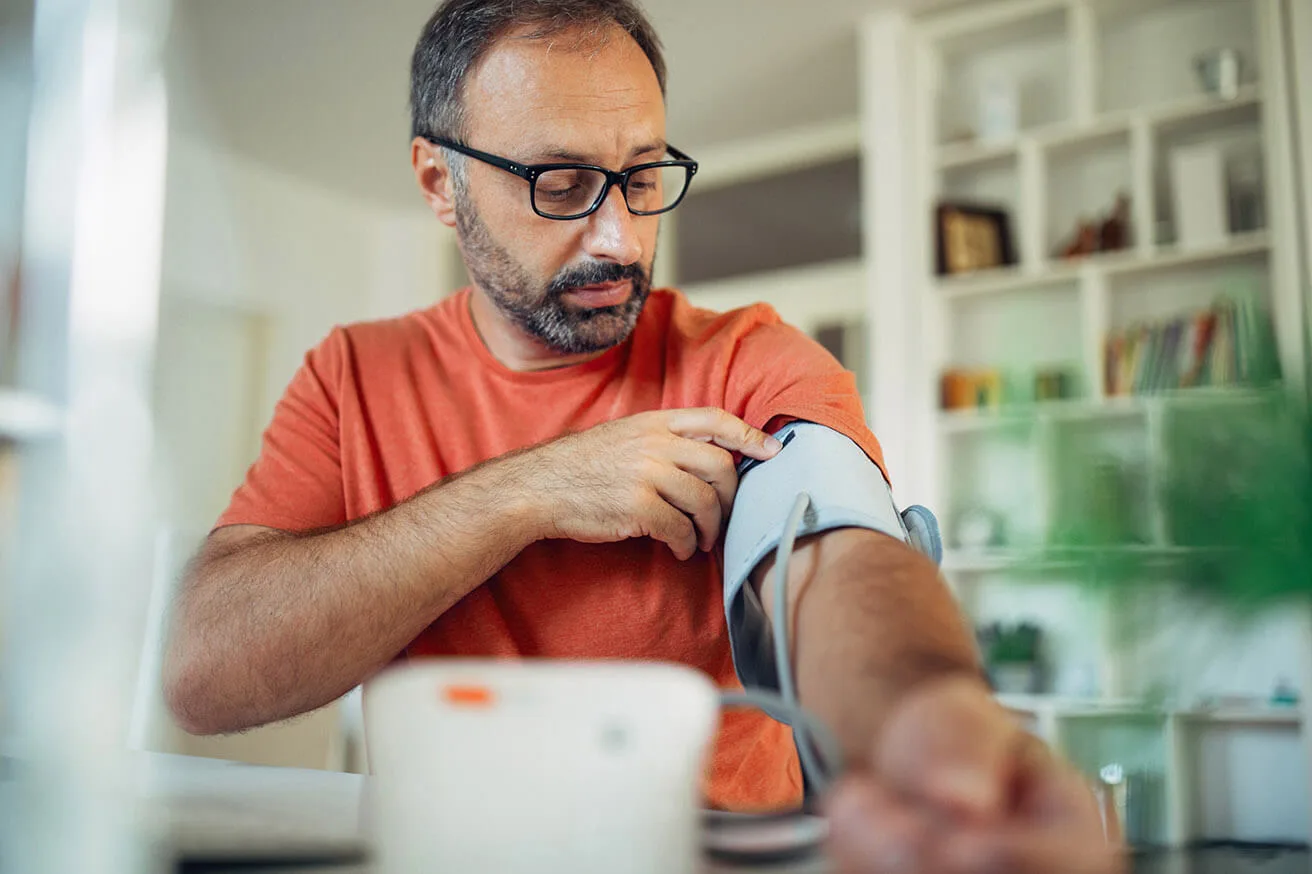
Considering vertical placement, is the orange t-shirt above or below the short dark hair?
below

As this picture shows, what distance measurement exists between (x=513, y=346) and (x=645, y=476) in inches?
16.9

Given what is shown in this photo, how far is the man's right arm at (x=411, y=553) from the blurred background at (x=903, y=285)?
13 centimetres

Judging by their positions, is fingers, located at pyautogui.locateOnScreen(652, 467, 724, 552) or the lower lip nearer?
fingers, located at pyautogui.locateOnScreen(652, 467, 724, 552)

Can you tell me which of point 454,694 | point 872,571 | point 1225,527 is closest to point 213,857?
point 454,694

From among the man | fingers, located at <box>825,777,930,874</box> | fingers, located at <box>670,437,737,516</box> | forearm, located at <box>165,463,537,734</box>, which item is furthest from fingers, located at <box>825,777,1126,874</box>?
forearm, located at <box>165,463,537,734</box>

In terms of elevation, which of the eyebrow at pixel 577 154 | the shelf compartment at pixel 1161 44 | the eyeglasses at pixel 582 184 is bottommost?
the eyeglasses at pixel 582 184

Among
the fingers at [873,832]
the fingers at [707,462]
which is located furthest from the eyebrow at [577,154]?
the fingers at [873,832]

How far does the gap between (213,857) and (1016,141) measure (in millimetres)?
3755

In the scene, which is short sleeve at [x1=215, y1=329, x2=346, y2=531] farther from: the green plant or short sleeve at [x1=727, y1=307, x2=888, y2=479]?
the green plant

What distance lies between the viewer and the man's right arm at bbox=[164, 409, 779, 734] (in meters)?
0.82

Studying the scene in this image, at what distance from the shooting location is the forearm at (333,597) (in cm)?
89

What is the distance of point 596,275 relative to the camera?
3.45 ft

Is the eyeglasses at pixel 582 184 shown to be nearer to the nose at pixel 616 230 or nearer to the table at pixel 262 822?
the nose at pixel 616 230

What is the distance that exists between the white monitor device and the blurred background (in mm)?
122
